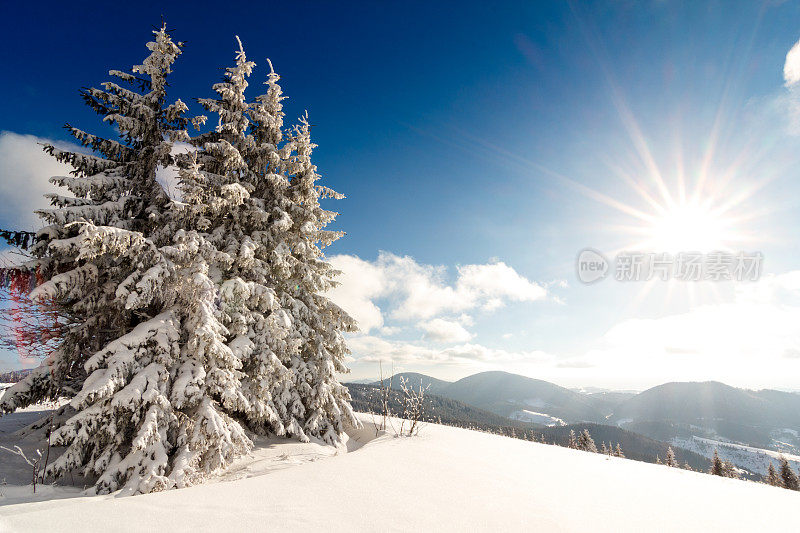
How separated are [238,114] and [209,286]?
275 inches

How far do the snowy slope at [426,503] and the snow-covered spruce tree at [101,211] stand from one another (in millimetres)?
5964

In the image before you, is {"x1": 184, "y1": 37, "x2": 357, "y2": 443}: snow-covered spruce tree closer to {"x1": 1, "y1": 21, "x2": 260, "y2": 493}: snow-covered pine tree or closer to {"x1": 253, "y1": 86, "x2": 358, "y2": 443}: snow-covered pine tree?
{"x1": 253, "y1": 86, "x2": 358, "y2": 443}: snow-covered pine tree

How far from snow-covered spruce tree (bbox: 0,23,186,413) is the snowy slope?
5964mm

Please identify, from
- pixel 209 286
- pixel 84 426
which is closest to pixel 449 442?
pixel 209 286

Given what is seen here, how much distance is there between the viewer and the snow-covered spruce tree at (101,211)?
847 cm

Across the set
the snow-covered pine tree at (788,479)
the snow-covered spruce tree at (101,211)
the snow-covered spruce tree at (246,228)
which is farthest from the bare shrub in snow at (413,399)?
the snow-covered pine tree at (788,479)

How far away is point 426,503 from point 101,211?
10626 mm

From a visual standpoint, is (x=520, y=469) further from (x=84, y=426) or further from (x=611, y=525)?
(x=84, y=426)

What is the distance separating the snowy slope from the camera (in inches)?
138

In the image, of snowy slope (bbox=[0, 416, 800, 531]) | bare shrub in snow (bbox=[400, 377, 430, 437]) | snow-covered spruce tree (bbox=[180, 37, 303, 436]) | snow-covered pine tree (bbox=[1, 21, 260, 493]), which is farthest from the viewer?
bare shrub in snow (bbox=[400, 377, 430, 437])

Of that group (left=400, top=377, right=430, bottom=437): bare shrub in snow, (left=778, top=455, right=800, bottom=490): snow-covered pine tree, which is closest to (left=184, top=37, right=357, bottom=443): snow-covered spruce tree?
(left=400, top=377, right=430, bottom=437): bare shrub in snow

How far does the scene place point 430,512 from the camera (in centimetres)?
396

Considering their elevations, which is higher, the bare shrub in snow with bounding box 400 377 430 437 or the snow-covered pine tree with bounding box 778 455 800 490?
the bare shrub in snow with bounding box 400 377 430 437

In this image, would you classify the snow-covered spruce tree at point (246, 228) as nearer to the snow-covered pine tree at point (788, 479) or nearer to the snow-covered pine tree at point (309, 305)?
the snow-covered pine tree at point (309, 305)
